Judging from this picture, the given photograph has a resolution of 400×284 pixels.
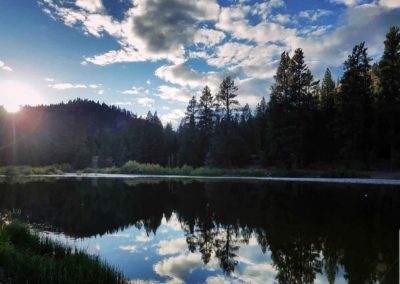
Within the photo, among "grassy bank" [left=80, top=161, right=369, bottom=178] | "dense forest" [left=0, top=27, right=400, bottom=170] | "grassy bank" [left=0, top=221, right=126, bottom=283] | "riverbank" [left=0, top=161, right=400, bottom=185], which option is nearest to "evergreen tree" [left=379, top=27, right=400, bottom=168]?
"dense forest" [left=0, top=27, right=400, bottom=170]

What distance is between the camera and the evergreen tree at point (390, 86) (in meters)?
37.4

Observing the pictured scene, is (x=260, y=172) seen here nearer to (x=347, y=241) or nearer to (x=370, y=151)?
(x=370, y=151)

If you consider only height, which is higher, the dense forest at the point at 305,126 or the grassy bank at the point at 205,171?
the dense forest at the point at 305,126

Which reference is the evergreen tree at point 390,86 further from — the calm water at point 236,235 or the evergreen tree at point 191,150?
the evergreen tree at point 191,150

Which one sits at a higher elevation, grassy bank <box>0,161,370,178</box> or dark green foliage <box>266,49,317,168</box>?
dark green foliage <box>266,49,317,168</box>

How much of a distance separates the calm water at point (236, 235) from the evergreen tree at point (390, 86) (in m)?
22.1

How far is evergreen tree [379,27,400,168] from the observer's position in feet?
123

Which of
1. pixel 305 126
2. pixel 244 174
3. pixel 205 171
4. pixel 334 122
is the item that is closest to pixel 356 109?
pixel 334 122

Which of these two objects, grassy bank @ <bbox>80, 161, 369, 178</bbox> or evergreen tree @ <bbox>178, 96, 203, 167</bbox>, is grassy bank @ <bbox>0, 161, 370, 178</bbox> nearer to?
grassy bank @ <bbox>80, 161, 369, 178</bbox>

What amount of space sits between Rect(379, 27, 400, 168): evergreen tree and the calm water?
22135mm

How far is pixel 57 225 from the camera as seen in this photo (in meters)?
12.4

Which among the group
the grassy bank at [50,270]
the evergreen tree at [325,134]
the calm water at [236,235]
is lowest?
the calm water at [236,235]

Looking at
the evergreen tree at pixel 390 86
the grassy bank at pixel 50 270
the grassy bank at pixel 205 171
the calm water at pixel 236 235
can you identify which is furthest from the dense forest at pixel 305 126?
the grassy bank at pixel 50 270

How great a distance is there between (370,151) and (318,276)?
3540cm
